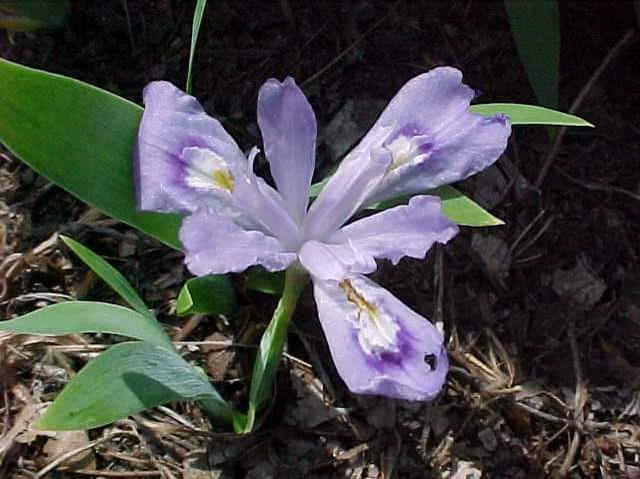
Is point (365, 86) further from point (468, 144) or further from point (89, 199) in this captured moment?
point (89, 199)

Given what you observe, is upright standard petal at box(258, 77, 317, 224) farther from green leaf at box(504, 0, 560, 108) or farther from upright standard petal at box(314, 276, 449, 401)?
green leaf at box(504, 0, 560, 108)

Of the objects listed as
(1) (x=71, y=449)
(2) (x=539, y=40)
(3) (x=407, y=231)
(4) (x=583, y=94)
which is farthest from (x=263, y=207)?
(4) (x=583, y=94)

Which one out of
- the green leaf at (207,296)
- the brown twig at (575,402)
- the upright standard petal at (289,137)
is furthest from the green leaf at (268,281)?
the brown twig at (575,402)

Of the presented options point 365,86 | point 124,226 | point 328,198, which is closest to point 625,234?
point 365,86

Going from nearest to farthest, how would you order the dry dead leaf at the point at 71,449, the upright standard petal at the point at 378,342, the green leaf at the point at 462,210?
the upright standard petal at the point at 378,342 < the green leaf at the point at 462,210 < the dry dead leaf at the point at 71,449

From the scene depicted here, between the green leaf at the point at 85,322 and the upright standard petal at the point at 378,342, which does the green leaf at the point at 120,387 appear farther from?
the upright standard petal at the point at 378,342

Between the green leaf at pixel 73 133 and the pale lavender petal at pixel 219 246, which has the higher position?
the green leaf at pixel 73 133

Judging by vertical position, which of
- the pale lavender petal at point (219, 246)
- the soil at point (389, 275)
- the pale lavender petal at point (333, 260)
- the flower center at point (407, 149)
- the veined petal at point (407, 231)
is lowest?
the soil at point (389, 275)
